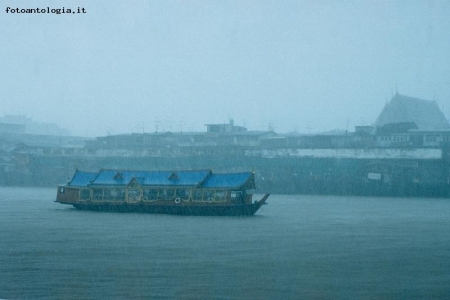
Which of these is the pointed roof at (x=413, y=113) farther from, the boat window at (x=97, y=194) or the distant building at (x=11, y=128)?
the distant building at (x=11, y=128)

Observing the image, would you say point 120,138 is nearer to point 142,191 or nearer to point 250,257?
point 142,191

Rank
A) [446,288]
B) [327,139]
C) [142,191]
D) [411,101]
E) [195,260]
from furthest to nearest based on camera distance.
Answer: [411,101]
[327,139]
[142,191]
[195,260]
[446,288]

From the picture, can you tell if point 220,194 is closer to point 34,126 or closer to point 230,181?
point 230,181

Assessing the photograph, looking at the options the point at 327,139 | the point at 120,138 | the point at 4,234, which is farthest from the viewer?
the point at 120,138

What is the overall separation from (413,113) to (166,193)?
38.1 meters

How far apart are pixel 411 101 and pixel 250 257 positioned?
48.0 metres

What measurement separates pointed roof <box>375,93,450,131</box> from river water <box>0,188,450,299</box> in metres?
35.4

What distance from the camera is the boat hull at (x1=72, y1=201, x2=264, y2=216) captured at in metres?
21.4

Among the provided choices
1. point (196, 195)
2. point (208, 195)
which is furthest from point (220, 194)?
point (196, 195)

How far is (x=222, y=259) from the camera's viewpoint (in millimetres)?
11133

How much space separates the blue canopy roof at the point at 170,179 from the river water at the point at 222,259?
214 centimetres

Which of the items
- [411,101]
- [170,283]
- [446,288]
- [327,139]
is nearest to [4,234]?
[170,283]

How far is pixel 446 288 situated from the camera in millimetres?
8680

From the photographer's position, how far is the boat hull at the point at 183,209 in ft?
70.2
